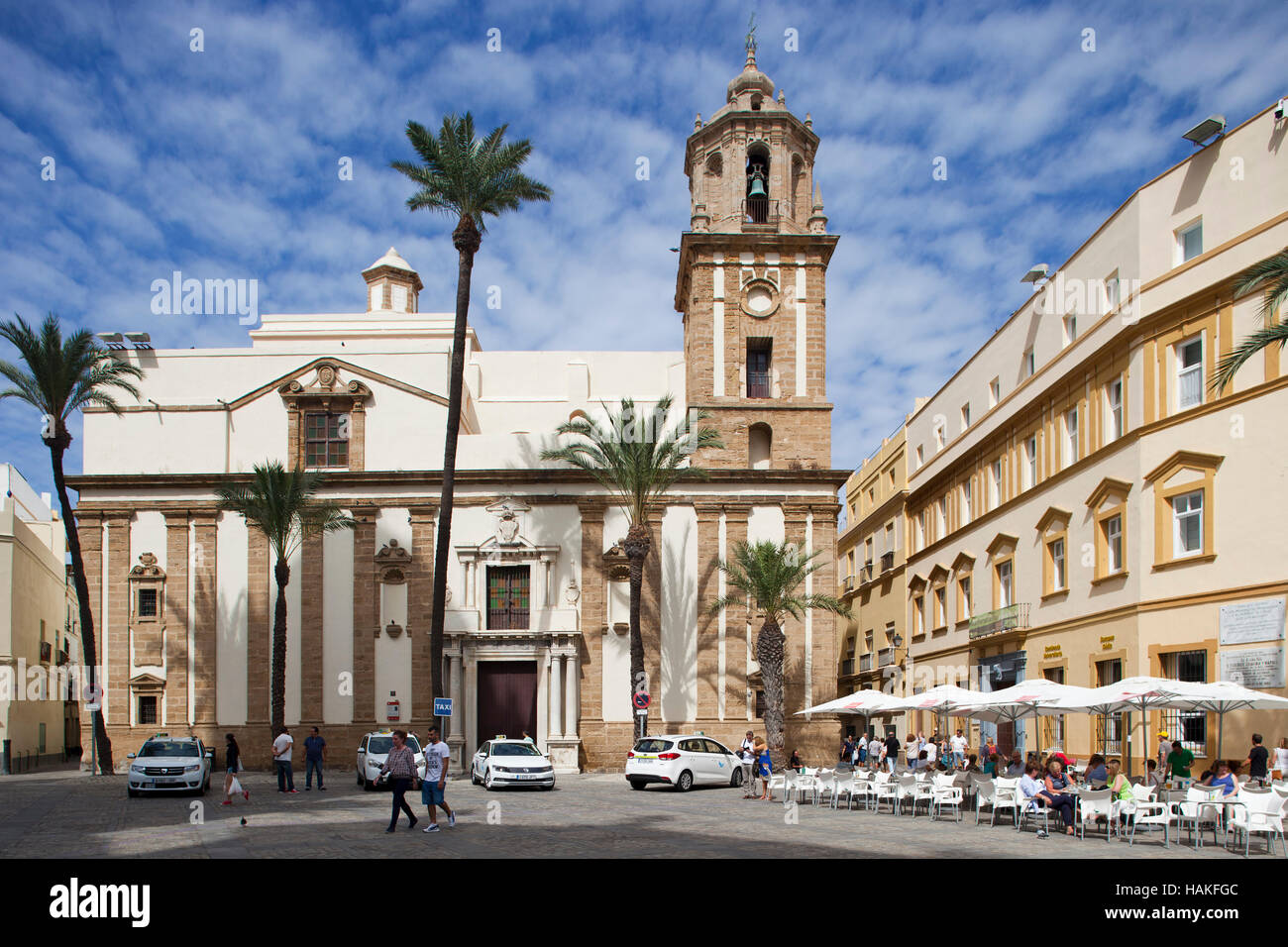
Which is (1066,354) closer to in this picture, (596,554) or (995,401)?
(995,401)

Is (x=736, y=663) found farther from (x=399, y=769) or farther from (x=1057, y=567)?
(x=399, y=769)

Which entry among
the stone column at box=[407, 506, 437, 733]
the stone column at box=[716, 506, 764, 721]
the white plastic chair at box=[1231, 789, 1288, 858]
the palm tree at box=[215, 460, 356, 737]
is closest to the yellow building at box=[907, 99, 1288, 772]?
the white plastic chair at box=[1231, 789, 1288, 858]

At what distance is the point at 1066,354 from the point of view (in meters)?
30.9

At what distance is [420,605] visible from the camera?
3938 centimetres

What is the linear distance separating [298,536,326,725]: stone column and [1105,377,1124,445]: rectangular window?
2558 cm

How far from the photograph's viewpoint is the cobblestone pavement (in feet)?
50.5

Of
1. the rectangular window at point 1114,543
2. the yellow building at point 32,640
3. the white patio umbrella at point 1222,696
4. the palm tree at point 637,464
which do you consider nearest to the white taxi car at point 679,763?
the palm tree at point 637,464

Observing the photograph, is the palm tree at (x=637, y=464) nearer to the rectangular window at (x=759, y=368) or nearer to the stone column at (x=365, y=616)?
the rectangular window at (x=759, y=368)

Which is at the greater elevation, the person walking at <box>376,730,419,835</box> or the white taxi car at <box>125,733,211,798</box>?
the person walking at <box>376,730,419,835</box>

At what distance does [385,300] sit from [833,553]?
2441 centimetres

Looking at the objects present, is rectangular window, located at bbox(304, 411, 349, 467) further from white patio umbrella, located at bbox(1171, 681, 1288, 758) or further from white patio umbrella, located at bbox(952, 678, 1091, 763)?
white patio umbrella, located at bbox(1171, 681, 1288, 758)

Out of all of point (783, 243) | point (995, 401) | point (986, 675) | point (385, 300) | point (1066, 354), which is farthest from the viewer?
point (385, 300)

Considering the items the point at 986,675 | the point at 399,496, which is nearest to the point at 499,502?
the point at 399,496

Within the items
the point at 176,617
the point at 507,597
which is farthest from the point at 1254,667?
the point at 176,617
